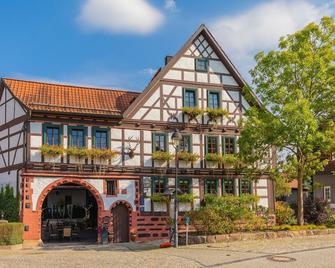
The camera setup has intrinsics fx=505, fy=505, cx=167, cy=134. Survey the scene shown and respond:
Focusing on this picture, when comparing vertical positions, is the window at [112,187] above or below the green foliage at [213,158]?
below

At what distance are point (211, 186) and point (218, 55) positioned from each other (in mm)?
7721

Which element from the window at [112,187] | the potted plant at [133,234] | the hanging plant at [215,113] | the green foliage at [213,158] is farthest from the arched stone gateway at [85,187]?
the hanging plant at [215,113]

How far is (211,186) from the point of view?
1134 inches

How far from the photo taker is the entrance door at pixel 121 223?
2650 cm

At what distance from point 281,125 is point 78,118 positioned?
10.2 meters

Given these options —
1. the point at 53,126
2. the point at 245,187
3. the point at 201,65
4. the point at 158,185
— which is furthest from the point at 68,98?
the point at 245,187

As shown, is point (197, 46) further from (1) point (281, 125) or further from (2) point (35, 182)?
(2) point (35, 182)

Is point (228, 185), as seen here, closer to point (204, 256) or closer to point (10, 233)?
point (204, 256)

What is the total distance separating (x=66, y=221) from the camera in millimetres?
28141

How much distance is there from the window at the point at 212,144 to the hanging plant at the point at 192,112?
1.47 meters

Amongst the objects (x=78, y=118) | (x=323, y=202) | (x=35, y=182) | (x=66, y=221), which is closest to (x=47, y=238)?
(x=66, y=221)

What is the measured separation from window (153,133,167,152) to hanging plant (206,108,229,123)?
2953 millimetres

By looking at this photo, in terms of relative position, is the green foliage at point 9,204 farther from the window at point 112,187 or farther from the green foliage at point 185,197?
the green foliage at point 185,197

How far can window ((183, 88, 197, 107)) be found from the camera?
28812 millimetres
